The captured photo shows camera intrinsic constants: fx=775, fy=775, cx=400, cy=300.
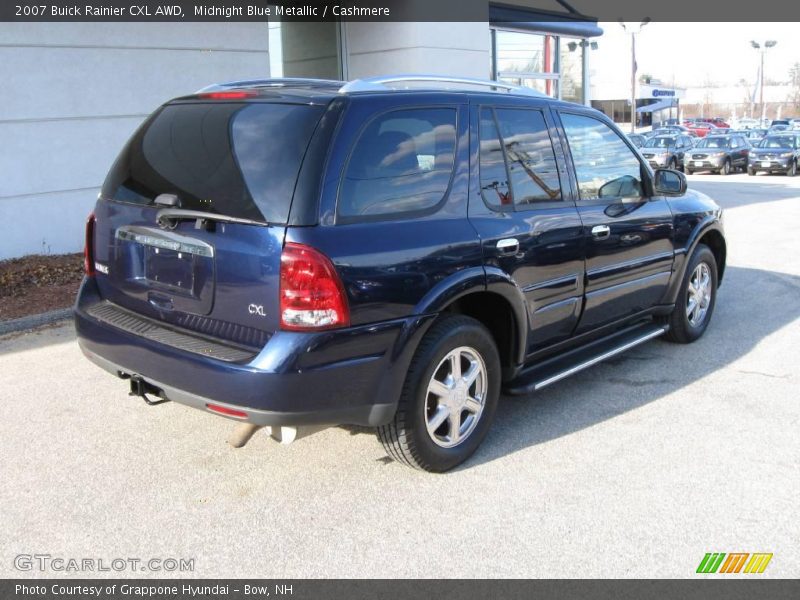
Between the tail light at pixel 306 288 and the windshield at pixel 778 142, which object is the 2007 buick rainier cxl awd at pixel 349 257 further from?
the windshield at pixel 778 142

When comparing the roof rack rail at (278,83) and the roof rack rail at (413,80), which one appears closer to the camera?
the roof rack rail at (413,80)

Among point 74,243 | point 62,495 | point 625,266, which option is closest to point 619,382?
point 625,266

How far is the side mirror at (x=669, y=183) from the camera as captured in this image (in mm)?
5637

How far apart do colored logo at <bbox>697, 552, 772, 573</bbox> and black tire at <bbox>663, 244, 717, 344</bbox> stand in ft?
9.69

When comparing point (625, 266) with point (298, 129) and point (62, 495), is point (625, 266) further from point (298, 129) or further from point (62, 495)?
point (62, 495)

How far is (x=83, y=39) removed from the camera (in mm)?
9258

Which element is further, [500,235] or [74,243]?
[74,243]

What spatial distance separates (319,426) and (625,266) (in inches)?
104

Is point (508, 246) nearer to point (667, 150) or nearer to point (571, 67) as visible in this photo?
point (571, 67)

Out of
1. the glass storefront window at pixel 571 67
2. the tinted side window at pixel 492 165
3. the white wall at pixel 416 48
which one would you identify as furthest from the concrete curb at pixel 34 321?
the glass storefront window at pixel 571 67

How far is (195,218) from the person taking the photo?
11.5ft

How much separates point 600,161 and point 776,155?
27758mm

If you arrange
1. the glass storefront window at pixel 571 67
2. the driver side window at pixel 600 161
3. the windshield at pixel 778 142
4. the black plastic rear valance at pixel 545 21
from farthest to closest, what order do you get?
the windshield at pixel 778 142
the glass storefront window at pixel 571 67
the black plastic rear valance at pixel 545 21
the driver side window at pixel 600 161

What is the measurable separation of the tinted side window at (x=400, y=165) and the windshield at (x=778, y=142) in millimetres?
29920
